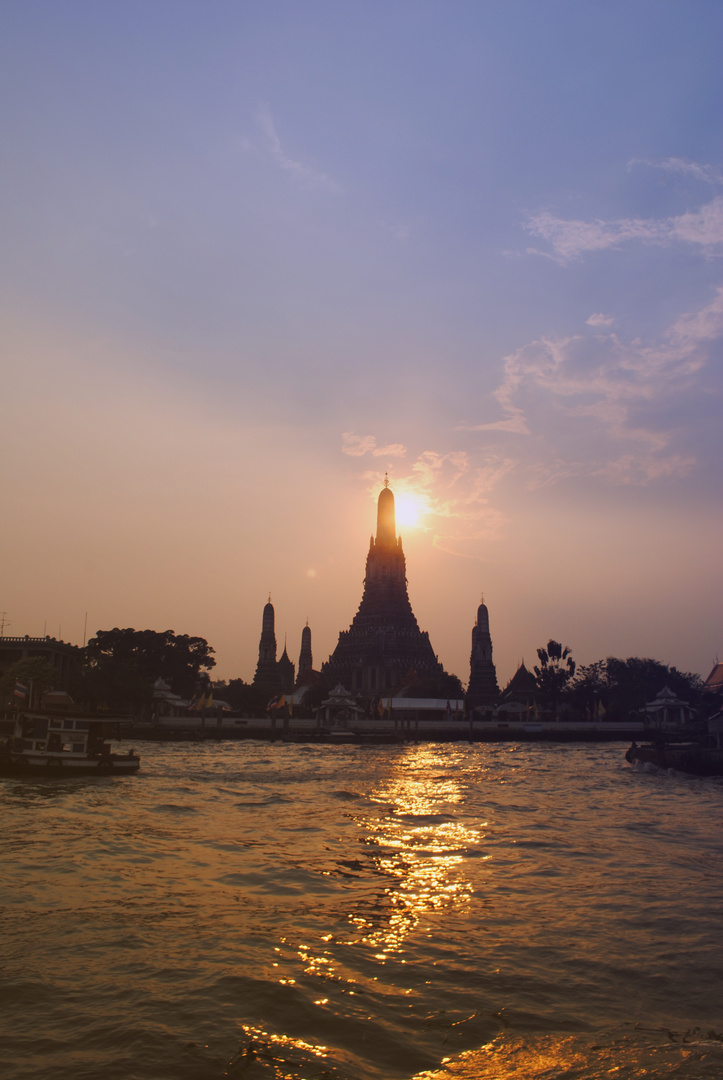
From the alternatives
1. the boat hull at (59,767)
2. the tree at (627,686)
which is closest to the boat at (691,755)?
the boat hull at (59,767)

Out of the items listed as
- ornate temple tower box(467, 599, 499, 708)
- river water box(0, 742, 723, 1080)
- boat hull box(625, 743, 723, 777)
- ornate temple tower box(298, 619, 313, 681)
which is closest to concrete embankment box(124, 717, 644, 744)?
boat hull box(625, 743, 723, 777)

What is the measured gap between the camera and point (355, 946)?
9.78 meters

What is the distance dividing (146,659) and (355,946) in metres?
75.2

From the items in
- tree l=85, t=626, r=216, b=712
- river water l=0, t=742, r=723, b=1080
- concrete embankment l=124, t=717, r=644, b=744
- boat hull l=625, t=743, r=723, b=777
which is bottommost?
concrete embankment l=124, t=717, r=644, b=744

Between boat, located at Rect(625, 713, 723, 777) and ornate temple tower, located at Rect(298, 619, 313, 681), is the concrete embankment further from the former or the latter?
ornate temple tower, located at Rect(298, 619, 313, 681)

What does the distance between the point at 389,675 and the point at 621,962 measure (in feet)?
289

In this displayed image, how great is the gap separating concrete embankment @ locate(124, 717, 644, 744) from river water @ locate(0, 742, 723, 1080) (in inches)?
1530

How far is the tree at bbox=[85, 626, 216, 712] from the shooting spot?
234 ft

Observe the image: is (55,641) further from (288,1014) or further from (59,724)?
(288,1014)

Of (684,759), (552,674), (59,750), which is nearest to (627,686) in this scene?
(552,674)

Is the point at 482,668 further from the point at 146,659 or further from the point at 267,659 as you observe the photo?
the point at 146,659

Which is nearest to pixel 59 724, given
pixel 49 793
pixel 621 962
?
pixel 49 793

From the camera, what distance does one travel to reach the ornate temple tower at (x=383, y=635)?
319 ft

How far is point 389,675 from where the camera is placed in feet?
317
